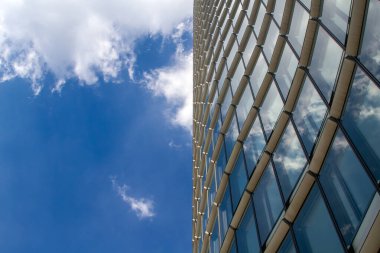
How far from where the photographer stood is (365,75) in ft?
31.7

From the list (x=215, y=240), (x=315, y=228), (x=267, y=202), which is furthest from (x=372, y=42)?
(x=215, y=240)

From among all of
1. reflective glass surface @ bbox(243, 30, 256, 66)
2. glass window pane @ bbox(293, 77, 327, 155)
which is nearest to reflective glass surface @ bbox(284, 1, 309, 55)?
glass window pane @ bbox(293, 77, 327, 155)

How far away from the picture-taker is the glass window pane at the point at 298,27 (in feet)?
48.4

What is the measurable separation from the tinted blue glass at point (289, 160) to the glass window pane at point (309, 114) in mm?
401

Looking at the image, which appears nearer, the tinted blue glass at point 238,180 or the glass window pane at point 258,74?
the tinted blue glass at point 238,180

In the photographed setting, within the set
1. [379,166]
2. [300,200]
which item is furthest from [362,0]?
[300,200]

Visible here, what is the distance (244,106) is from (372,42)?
1121 centimetres

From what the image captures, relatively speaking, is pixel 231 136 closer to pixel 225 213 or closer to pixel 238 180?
pixel 238 180

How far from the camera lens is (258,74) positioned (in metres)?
19.6

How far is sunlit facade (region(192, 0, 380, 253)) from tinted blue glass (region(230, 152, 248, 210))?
6 centimetres

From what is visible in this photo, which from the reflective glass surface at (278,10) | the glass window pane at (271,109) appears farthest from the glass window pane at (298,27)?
the glass window pane at (271,109)

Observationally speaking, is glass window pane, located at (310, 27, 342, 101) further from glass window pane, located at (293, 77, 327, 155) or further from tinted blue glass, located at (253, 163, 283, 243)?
tinted blue glass, located at (253, 163, 283, 243)

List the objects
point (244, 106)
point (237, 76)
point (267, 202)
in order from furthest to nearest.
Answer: point (237, 76) → point (244, 106) → point (267, 202)

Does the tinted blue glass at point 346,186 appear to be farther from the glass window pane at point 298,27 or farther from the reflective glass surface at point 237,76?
the reflective glass surface at point 237,76
